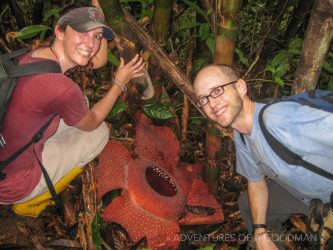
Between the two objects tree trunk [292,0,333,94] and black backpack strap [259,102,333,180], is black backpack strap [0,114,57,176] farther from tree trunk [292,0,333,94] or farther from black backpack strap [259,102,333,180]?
tree trunk [292,0,333,94]

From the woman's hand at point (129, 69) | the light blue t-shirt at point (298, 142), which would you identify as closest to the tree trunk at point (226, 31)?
the light blue t-shirt at point (298, 142)

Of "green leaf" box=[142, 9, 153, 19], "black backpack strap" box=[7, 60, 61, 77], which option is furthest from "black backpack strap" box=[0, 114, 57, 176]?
"green leaf" box=[142, 9, 153, 19]

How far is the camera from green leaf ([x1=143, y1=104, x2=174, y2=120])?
2.89m

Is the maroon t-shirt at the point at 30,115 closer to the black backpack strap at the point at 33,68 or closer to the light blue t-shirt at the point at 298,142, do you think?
the black backpack strap at the point at 33,68

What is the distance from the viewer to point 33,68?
198 cm

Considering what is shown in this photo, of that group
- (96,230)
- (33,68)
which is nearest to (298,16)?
(33,68)

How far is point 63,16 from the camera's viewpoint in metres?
2.19

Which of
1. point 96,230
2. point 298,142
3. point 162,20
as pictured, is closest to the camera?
point 298,142

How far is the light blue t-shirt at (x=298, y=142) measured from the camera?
1.68 metres

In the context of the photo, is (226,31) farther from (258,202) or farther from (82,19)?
(258,202)

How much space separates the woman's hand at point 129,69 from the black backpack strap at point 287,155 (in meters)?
1.11

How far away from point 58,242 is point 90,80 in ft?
5.11

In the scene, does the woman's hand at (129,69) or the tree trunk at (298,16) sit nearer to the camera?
the woman's hand at (129,69)

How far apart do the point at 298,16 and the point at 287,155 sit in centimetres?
238
